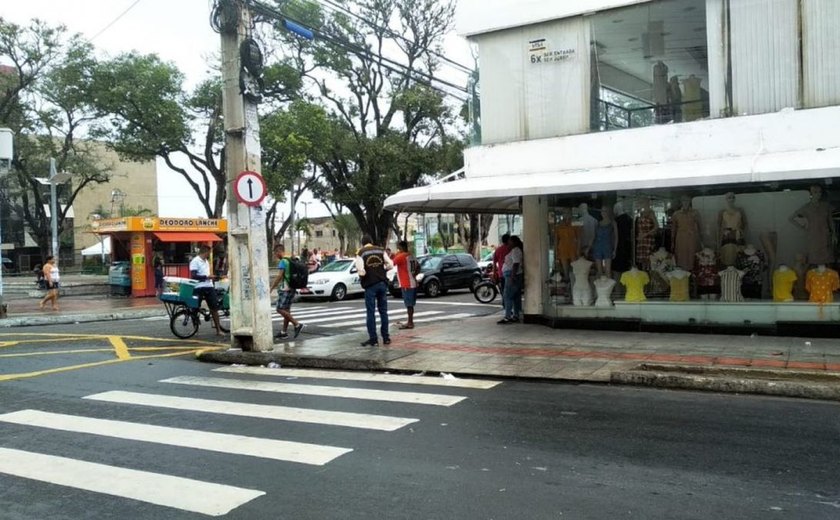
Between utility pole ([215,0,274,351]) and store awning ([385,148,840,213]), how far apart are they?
3009 mm

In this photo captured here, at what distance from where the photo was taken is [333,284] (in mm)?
22438

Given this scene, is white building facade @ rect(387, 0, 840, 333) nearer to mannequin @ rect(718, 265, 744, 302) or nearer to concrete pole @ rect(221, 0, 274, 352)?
mannequin @ rect(718, 265, 744, 302)

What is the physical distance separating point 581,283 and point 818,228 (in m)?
4.06

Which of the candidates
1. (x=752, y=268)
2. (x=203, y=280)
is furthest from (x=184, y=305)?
(x=752, y=268)

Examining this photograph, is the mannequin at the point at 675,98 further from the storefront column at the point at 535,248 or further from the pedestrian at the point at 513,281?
the pedestrian at the point at 513,281

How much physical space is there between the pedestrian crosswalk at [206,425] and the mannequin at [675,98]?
6223mm

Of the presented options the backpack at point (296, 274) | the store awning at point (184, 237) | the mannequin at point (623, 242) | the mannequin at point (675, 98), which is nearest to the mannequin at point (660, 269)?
the mannequin at point (623, 242)

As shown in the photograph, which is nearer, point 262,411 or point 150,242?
point 262,411

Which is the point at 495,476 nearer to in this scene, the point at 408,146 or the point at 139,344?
the point at 139,344

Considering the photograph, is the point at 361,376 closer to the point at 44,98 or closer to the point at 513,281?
the point at 513,281

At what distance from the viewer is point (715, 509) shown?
416cm

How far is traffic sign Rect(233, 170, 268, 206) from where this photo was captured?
33.7ft

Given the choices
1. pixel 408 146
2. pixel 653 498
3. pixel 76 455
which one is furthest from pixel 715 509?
pixel 408 146

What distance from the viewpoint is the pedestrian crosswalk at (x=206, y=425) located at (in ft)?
15.8
